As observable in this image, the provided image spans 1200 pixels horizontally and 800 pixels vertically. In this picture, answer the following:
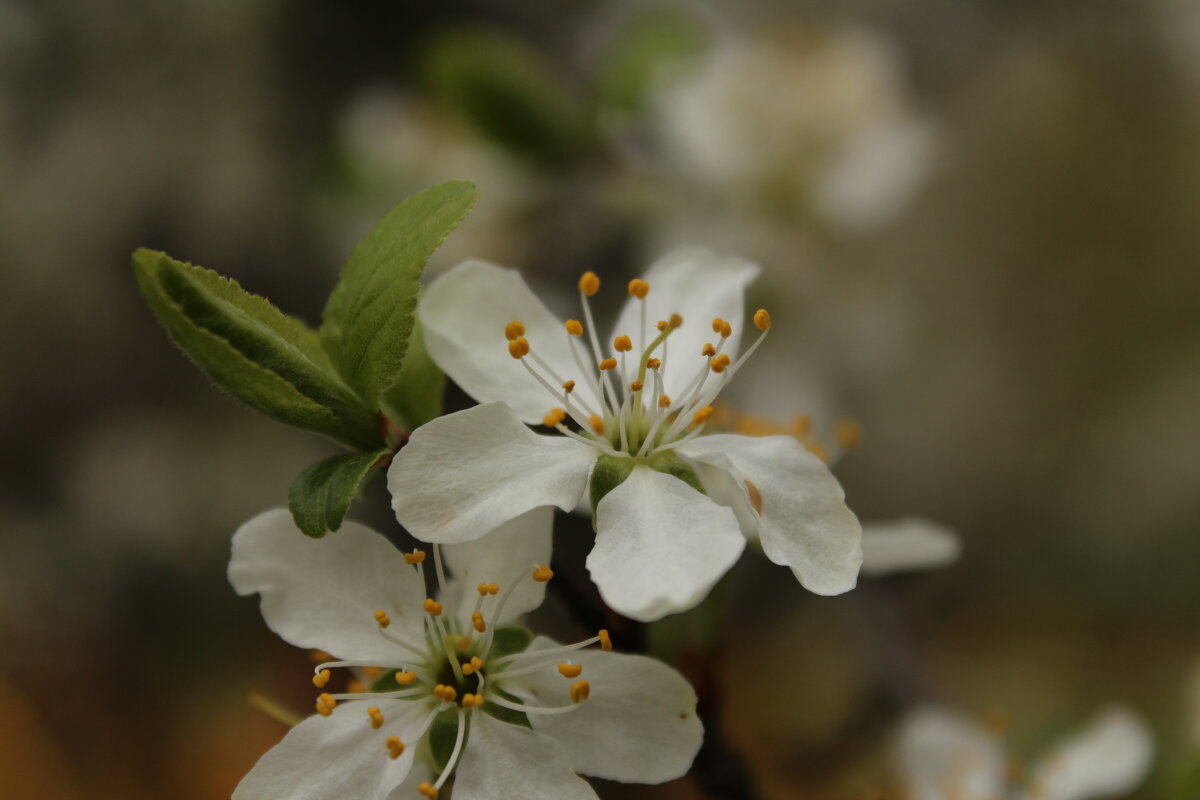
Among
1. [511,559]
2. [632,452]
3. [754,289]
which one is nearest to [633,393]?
[632,452]

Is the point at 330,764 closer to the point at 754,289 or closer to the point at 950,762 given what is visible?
the point at 950,762

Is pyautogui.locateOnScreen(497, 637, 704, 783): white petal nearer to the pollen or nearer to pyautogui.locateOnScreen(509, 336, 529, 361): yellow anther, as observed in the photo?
the pollen

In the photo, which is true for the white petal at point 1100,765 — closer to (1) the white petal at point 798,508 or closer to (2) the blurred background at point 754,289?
(2) the blurred background at point 754,289

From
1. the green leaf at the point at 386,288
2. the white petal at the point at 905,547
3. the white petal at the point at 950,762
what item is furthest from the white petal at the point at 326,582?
the white petal at the point at 950,762

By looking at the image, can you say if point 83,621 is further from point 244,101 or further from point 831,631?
point 831,631

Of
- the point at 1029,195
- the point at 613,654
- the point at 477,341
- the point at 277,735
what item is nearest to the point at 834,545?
the point at 613,654

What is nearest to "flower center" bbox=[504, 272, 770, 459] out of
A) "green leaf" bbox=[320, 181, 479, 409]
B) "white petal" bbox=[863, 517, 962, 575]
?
"green leaf" bbox=[320, 181, 479, 409]
